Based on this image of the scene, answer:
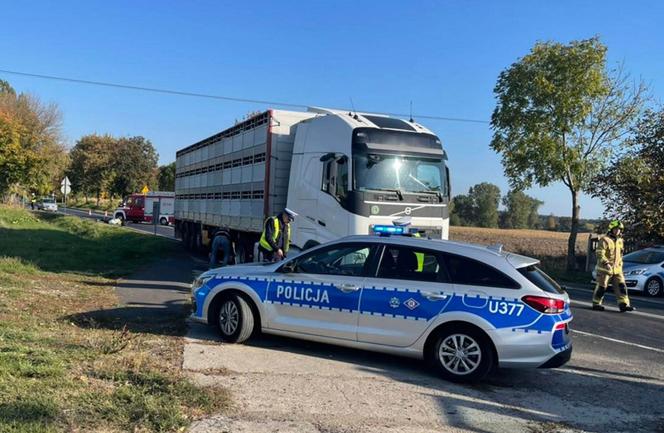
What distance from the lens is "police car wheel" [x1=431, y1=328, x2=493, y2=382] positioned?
5980 millimetres

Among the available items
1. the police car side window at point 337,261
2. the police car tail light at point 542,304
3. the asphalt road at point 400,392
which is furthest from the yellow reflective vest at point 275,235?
the police car tail light at point 542,304

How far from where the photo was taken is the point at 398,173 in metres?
10.2

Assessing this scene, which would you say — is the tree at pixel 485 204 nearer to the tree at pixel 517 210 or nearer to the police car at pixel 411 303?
the tree at pixel 517 210

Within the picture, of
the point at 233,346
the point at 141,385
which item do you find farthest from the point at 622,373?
the point at 141,385

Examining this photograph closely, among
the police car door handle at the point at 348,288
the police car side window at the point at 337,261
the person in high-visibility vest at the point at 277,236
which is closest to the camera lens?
the police car door handle at the point at 348,288

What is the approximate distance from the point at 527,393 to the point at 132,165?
2800 inches

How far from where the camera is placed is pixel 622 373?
22.9 ft

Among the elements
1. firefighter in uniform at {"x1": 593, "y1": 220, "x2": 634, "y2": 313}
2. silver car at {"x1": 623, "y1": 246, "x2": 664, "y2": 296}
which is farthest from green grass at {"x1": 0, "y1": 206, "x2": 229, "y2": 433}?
silver car at {"x1": 623, "y1": 246, "x2": 664, "y2": 296}

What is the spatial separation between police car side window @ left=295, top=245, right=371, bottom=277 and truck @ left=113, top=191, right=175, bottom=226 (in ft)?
120

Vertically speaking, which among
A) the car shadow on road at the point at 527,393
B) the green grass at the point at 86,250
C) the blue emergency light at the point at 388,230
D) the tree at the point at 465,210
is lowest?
the car shadow on road at the point at 527,393

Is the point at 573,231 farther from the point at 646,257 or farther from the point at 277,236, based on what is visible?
the point at 277,236

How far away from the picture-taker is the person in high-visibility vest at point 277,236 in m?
10.1

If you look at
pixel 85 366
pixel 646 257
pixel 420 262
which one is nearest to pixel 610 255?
pixel 646 257

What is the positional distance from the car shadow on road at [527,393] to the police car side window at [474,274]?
1.06 metres
